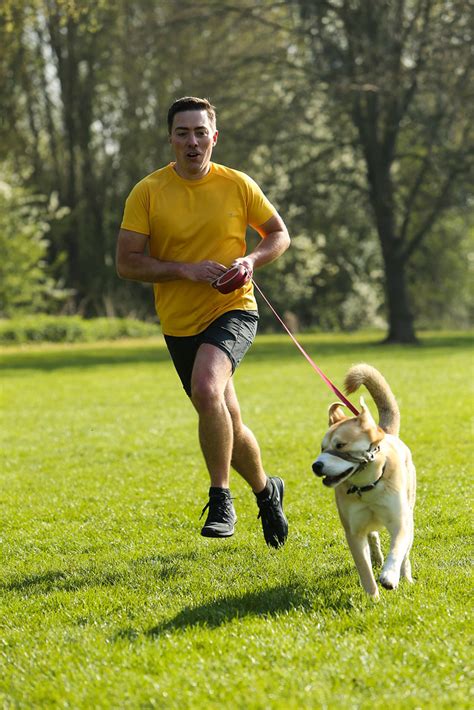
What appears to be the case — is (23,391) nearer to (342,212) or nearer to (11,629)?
(11,629)

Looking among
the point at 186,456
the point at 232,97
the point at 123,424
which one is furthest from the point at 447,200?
the point at 186,456

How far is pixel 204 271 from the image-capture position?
18.5 feet

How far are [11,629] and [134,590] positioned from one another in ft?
2.55

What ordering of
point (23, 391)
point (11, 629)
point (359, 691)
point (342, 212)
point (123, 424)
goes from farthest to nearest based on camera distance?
point (342, 212)
point (23, 391)
point (123, 424)
point (11, 629)
point (359, 691)

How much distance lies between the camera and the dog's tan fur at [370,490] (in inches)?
177

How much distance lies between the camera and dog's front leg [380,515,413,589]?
446cm

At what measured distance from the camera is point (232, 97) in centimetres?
2720

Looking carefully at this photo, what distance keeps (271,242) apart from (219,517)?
173 cm

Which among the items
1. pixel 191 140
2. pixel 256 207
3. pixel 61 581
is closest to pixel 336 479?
pixel 61 581

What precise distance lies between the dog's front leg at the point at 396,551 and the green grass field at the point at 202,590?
0.52 feet

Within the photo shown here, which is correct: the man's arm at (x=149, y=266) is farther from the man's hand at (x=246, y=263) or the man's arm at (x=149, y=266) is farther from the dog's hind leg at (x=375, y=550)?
the dog's hind leg at (x=375, y=550)

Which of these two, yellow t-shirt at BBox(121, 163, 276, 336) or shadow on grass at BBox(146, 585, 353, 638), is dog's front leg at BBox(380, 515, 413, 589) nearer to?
shadow on grass at BBox(146, 585, 353, 638)

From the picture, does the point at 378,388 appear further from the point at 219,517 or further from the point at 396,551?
the point at 219,517

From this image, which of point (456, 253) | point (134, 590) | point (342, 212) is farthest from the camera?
point (456, 253)
